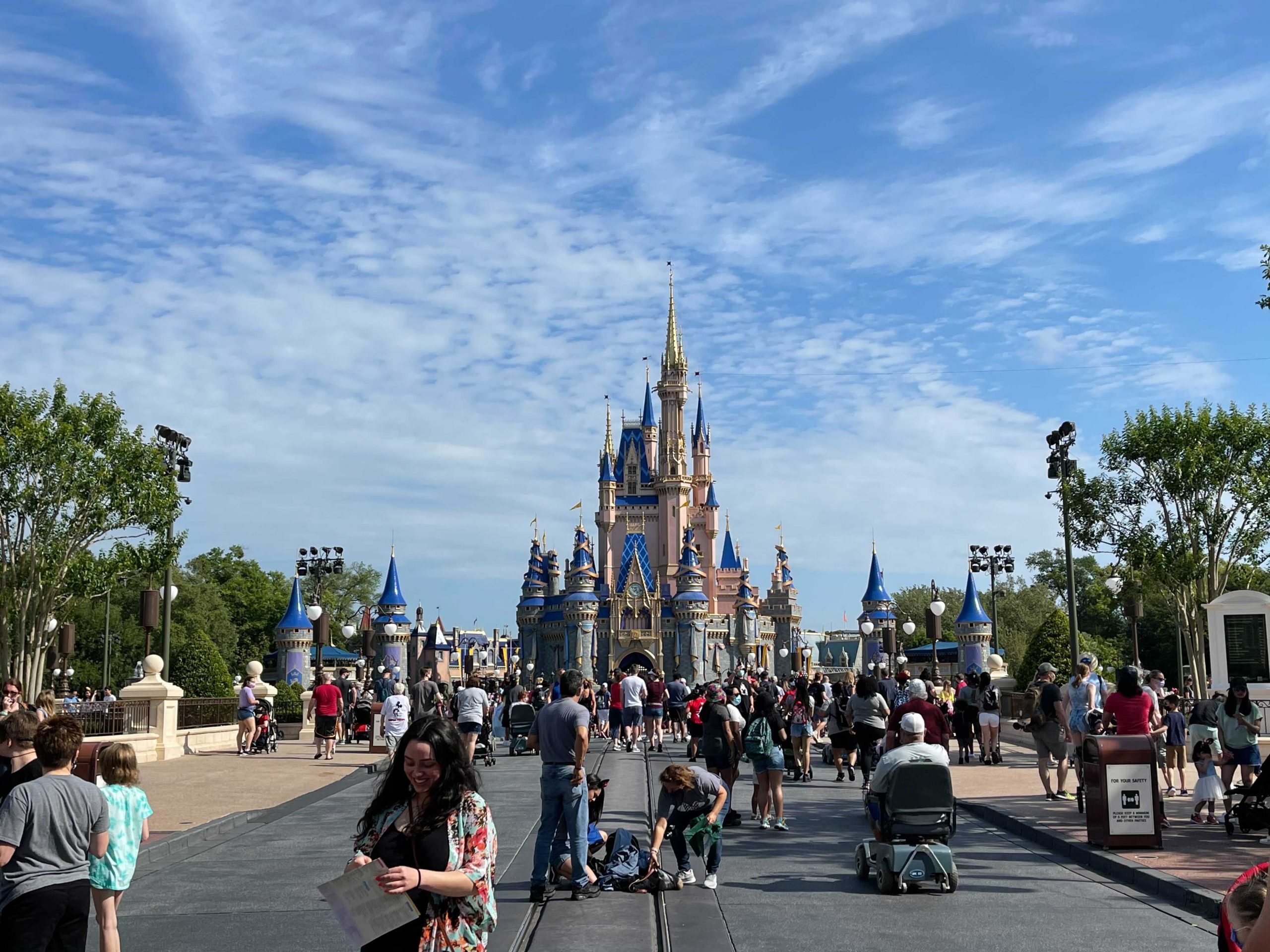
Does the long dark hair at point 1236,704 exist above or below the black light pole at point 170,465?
below

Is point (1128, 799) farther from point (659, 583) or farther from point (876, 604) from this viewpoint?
point (659, 583)

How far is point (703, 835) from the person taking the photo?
33.0 ft

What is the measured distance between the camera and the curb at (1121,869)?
8992 millimetres

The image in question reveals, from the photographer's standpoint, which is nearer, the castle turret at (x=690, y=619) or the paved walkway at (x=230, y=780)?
the paved walkway at (x=230, y=780)

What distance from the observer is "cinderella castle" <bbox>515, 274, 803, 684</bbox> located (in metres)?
101

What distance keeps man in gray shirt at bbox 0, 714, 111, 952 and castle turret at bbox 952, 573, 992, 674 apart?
66.2m

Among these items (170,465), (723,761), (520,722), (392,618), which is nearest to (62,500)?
(170,465)

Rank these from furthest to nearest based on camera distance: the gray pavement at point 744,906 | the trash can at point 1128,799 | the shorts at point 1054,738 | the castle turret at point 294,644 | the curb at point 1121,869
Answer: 1. the castle turret at point 294,644
2. the shorts at point 1054,738
3. the trash can at point 1128,799
4. the curb at point 1121,869
5. the gray pavement at point 744,906

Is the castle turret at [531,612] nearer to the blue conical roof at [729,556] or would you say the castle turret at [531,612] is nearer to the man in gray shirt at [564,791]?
the blue conical roof at [729,556]

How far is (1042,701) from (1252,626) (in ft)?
34.9

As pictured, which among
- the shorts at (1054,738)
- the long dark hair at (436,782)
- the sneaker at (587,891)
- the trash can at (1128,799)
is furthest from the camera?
the shorts at (1054,738)

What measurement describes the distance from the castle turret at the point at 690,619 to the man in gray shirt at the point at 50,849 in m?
92.1

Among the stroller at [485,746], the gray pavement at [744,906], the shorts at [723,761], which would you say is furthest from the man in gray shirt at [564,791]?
the stroller at [485,746]

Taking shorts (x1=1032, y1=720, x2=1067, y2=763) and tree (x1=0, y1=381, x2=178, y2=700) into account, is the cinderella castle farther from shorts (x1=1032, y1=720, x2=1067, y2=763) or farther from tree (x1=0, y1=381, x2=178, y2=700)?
shorts (x1=1032, y1=720, x2=1067, y2=763)
